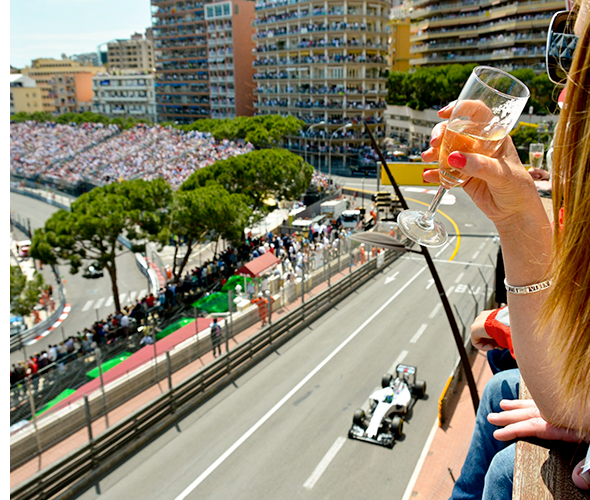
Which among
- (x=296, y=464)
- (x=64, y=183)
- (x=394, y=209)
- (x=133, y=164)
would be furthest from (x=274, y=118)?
(x=296, y=464)

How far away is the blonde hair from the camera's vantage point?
1021 millimetres

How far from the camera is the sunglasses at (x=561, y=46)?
4.09 ft

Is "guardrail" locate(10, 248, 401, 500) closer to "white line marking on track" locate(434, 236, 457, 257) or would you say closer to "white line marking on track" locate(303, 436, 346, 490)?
"white line marking on track" locate(303, 436, 346, 490)

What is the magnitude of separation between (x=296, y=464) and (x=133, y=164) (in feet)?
164

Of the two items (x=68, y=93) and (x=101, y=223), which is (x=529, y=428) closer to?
(x=101, y=223)

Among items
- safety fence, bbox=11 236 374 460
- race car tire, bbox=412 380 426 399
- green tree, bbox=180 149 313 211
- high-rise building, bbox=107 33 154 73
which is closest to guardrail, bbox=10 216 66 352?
safety fence, bbox=11 236 374 460

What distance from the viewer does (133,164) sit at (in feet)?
186

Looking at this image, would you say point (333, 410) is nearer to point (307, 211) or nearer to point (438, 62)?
point (307, 211)

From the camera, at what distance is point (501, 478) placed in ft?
4.93

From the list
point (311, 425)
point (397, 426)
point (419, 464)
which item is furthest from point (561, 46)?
point (311, 425)

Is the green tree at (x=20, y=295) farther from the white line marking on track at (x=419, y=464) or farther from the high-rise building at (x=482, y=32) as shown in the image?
the high-rise building at (x=482, y=32)

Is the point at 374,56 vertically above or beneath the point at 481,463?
above

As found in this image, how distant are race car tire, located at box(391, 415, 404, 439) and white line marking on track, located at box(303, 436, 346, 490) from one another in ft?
3.97

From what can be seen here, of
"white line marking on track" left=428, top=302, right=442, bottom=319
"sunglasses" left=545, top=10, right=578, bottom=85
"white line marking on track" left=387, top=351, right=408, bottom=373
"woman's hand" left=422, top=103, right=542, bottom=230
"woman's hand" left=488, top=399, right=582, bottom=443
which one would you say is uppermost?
"sunglasses" left=545, top=10, right=578, bottom=85
